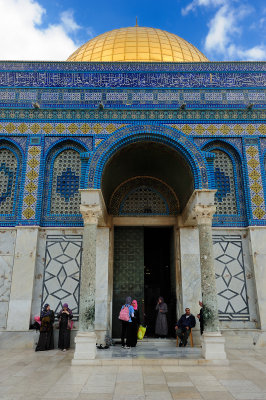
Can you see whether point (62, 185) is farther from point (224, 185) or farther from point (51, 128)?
point (224, 185)

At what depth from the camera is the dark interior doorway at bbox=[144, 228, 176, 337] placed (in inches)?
428

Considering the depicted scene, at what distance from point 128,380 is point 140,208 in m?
5.92

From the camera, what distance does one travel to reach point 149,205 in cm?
1041

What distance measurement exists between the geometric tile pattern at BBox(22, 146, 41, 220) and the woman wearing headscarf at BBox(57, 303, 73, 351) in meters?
2.57

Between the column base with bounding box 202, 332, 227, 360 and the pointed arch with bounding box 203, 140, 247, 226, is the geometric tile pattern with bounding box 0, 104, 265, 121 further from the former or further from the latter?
the column base with bounding box 202, 332, 227, 360

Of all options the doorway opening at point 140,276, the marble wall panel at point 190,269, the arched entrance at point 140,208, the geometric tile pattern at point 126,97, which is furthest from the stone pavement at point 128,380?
the geometric tile pattern at point 126,97

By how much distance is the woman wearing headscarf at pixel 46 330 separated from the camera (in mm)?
7645

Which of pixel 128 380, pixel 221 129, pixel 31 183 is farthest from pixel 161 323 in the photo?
pixel 221 129

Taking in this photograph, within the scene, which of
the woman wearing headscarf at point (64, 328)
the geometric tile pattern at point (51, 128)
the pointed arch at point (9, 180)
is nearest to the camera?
the woman wearing headscarf at point (64, 328)

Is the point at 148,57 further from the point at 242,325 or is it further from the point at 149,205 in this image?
the point at 242,325

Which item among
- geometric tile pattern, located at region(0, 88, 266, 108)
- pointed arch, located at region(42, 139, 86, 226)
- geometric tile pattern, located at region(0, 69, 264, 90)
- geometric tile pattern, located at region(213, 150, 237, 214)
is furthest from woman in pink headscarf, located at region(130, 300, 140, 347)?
geometric tile pattern, located at region(0, 69, 264, 90)

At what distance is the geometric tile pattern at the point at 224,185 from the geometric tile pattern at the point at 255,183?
47cm

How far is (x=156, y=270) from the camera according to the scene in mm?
11875

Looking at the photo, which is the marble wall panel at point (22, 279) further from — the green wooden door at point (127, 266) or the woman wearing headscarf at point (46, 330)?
the green wooden door at point (127, 266)
